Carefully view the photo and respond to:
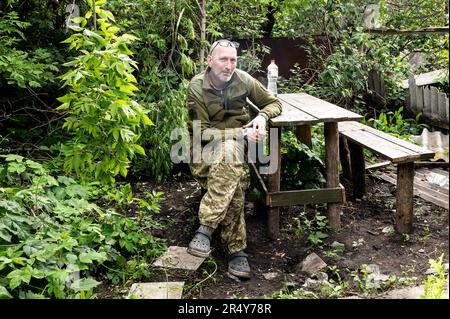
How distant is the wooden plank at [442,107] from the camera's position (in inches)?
84.8

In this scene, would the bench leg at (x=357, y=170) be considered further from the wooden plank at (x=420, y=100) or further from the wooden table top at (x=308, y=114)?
the wooden plank at (x=420, y=100)

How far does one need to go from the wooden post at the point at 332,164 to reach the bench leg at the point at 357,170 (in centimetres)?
54

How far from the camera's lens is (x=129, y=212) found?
4.37 metres

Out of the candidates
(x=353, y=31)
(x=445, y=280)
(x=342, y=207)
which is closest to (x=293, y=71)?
(x=353, y=31)

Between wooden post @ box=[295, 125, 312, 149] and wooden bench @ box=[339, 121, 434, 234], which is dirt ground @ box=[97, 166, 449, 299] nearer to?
wooden bench @ box=[339, 121, 434, 234]

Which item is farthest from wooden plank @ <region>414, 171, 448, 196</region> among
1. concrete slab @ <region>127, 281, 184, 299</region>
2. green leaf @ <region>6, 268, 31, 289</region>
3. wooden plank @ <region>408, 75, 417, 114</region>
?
green leaf @ <region>6, 268, 31, 289</region>

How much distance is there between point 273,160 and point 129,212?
1.36m

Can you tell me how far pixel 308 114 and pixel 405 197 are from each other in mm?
903

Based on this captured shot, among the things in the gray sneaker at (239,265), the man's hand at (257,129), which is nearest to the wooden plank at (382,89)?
the man's hand at (257,129)

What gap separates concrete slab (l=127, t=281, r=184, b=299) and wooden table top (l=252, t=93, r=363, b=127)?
1293 mm

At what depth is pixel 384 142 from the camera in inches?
145

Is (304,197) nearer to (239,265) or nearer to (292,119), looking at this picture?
(292,119)

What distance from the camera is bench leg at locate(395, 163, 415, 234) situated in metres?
3.46

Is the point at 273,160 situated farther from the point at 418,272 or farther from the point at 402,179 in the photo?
the point at 418,272
